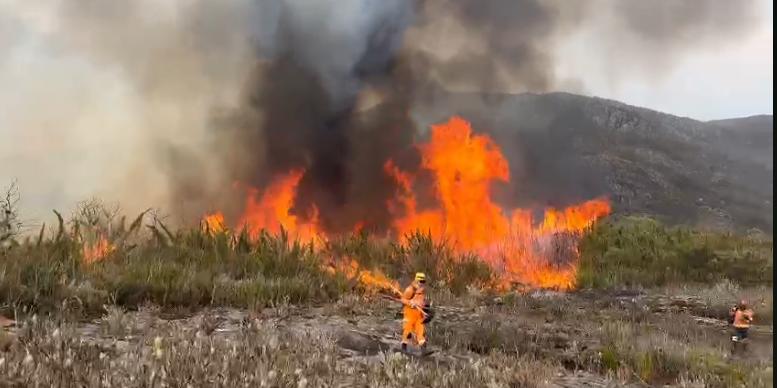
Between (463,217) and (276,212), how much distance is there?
5.11 metres

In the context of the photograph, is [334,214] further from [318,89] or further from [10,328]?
[10,328]

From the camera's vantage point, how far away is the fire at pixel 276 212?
1617 cm

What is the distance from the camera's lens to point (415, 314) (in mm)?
5504

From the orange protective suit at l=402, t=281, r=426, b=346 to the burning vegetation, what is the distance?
7.65m

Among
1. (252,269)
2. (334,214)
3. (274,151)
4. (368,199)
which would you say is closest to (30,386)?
(252,269)

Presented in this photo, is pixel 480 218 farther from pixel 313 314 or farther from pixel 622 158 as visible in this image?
pixel 622 158

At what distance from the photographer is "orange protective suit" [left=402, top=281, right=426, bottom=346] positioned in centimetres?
544

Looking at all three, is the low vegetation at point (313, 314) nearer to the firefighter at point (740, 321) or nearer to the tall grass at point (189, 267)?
the tall grass at point (189, 267)

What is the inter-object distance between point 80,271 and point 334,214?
10.9 meters

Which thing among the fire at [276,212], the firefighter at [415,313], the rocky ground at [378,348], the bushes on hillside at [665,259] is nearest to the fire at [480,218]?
the bushes on hillside at [665,259]

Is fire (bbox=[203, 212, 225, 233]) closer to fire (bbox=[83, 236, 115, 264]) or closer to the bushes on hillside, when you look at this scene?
fire (bbox=[83, 236, 115, 264])

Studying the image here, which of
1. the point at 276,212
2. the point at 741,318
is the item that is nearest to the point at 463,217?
the point at 276,212

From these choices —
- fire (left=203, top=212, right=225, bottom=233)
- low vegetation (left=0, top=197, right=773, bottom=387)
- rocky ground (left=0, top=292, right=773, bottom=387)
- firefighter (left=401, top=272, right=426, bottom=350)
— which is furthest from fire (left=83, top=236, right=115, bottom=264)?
firefighter (left=401, top=272, right=426, bottom=350)

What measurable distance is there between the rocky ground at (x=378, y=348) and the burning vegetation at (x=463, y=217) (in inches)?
168
